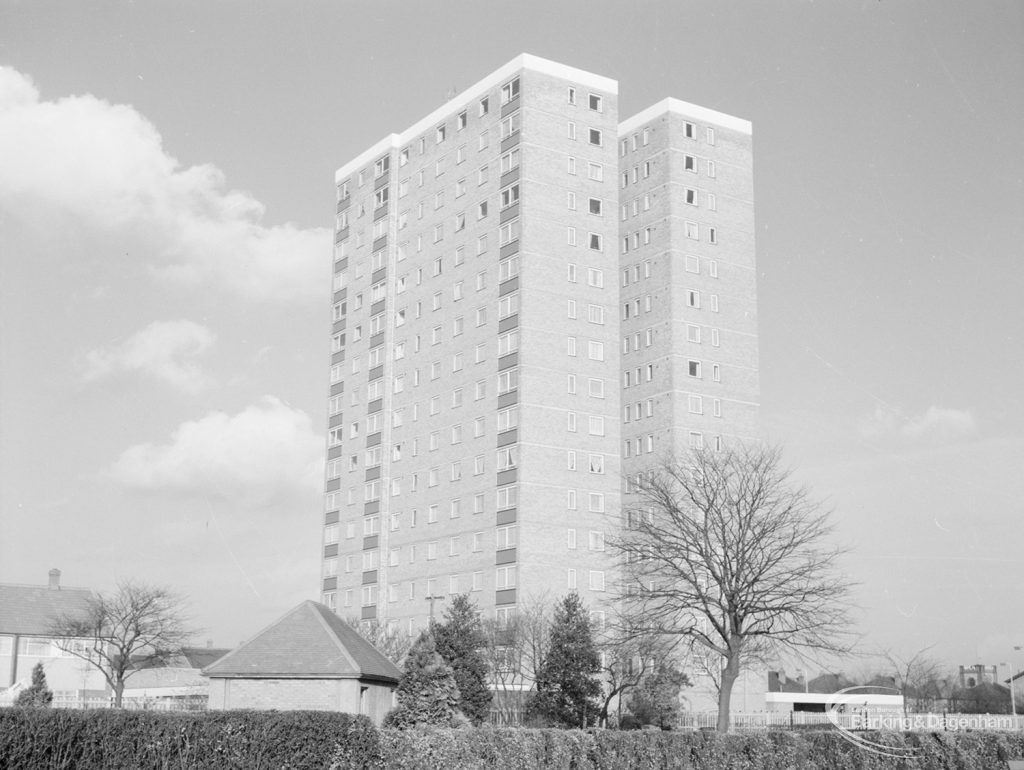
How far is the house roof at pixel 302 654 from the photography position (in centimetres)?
4069

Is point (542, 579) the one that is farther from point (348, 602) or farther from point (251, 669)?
point (251, 669)

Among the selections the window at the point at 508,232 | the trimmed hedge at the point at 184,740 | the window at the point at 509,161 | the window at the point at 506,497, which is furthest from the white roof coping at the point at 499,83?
the trimmed hedge at the point at 184,740

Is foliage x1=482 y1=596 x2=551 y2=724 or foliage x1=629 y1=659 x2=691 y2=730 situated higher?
foliage x1=482 y1=596 x2=551 y2=724

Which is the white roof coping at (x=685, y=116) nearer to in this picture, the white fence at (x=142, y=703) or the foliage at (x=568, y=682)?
the foliage at (x=568, y=682)

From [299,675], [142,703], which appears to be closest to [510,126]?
[142,703]

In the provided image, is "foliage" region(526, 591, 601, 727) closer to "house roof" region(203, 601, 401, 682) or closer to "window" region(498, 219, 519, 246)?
"house roof" region(203, 601, 401, 682)

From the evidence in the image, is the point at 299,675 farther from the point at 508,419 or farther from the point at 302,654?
the point at 508,419

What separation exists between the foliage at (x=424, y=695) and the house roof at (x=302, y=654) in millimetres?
3533

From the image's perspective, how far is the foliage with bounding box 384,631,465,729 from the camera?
3681cm

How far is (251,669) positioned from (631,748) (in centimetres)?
1396

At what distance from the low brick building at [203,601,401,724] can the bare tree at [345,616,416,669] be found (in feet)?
133

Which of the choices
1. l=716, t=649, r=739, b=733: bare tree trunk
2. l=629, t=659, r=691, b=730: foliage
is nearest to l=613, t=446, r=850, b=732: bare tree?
l=716, t=649, r=739, b=733: bare tree trunk

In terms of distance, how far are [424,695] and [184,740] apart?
9836 mm

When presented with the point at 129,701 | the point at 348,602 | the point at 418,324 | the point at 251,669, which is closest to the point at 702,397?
the point at 418,324
